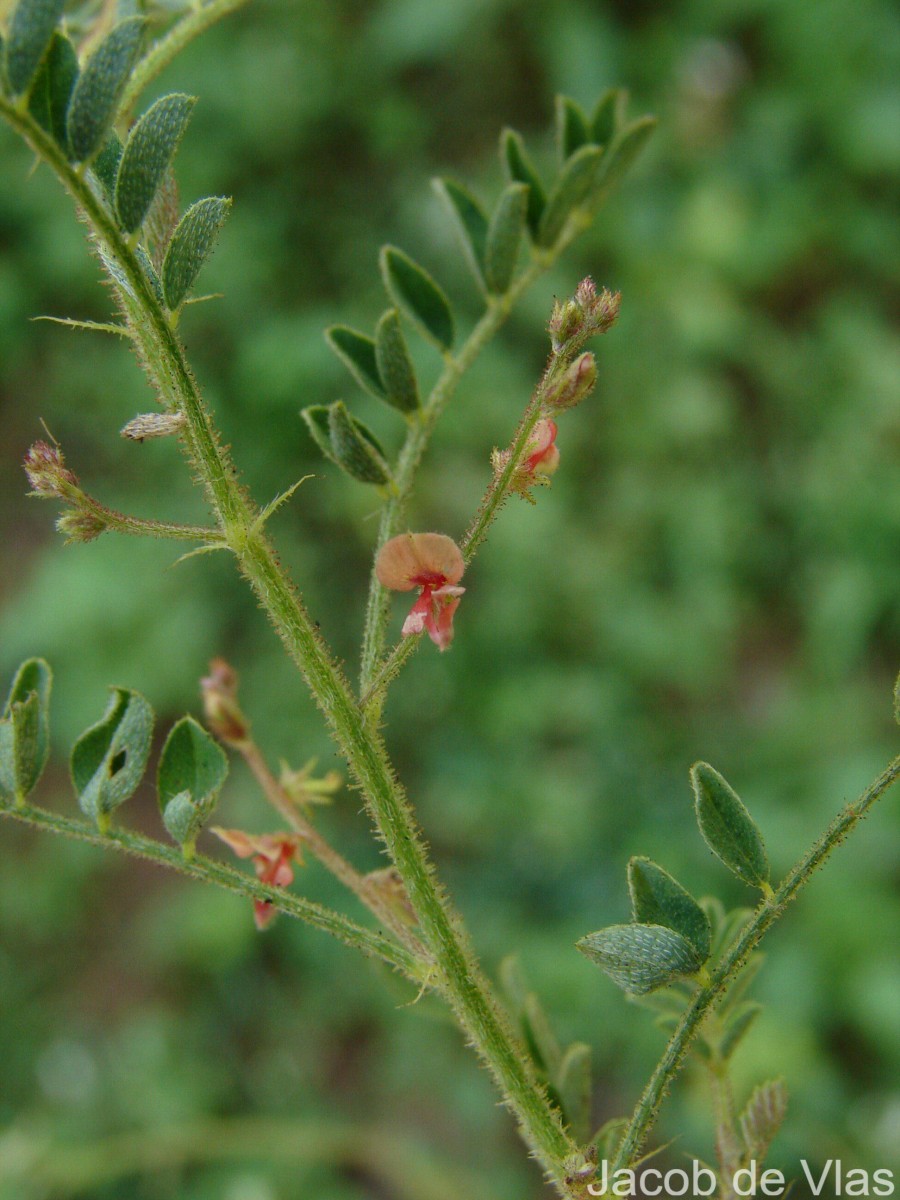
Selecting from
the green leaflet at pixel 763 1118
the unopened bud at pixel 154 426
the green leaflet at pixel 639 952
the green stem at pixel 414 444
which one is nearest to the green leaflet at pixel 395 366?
the green stem at pixel 414 444

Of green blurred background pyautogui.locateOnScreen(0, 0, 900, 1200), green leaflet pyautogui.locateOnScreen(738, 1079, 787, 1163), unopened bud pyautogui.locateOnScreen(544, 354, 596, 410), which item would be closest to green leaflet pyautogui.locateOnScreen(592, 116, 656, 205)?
unopened bud pyautogui.locateOnScreen(544, 354, 596, 410)

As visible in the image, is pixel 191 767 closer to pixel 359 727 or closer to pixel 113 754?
pixel 113 754

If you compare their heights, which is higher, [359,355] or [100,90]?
[100,90]

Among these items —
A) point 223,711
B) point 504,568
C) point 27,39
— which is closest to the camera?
point 27,39

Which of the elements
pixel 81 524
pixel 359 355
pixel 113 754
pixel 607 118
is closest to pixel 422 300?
pixel 359 355

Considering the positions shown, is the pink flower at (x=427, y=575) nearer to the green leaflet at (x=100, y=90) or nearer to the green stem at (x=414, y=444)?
the green stem at (x=414, y=444)

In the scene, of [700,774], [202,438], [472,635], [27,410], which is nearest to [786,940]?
[472,635]
